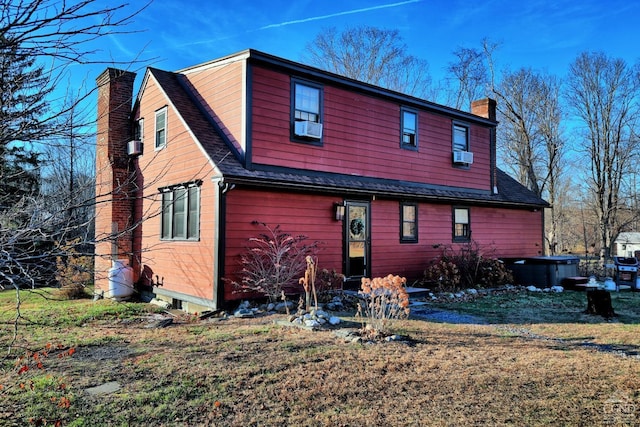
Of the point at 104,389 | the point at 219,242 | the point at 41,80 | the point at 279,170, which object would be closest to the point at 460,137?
Result: the point at 279,170

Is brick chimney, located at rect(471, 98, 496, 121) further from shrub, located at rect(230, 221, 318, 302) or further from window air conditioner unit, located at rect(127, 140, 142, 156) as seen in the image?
window air conditioner unit, located at rect(127, 140, 142, 156)

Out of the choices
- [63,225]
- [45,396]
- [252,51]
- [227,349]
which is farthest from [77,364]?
[252,51]

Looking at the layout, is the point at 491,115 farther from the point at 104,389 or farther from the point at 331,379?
the point at 104,389

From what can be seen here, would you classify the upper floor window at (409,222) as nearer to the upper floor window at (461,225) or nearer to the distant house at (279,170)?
the distant house at (279,170)

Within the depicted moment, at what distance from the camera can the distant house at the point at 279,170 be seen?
9445 millimetres

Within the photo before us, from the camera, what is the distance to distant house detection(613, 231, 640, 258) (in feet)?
115

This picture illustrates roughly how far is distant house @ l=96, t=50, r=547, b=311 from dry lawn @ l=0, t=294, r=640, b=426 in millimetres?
2865

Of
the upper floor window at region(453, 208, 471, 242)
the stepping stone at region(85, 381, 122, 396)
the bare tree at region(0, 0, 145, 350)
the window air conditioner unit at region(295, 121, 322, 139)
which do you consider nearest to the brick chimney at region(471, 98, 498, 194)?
the upper floor window at region(453, 208, 471, 242)

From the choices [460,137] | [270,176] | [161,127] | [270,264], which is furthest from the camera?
[460,137]

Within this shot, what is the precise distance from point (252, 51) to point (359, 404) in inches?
301

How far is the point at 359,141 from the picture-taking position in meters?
11.7

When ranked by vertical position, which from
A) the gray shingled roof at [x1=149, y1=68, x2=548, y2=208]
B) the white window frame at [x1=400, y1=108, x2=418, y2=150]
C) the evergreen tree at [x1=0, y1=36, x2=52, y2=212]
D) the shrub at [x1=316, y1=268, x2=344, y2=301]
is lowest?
the shrub at [x1=316, y1=268, x2=344, y2=301]

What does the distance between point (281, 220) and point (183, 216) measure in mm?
2426

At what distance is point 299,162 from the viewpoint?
10.4 m
